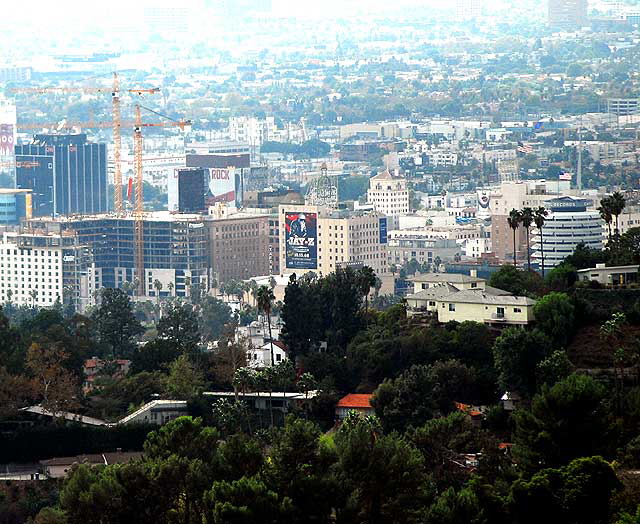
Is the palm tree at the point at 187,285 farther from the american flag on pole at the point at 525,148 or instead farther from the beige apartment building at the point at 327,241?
the american flag on pole at the point at 525,148

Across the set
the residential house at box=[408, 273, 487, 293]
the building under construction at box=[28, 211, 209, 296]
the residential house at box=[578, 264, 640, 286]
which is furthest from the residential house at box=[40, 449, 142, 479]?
the building under construction at box=[28, 211, 209, 296]

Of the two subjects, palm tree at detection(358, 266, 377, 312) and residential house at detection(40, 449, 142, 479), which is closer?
residential house at detection(40, 449, 142, 479)

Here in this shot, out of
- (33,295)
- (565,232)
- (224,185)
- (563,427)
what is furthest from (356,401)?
(224,185)

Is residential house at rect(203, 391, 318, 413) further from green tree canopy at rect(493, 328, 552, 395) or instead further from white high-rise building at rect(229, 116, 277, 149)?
white high-rise building at rect(229, 116, 277, 149)

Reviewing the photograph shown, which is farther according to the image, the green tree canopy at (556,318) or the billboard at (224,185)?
the billboard at (224,185)

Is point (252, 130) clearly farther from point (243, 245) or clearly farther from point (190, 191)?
point (243, 245)

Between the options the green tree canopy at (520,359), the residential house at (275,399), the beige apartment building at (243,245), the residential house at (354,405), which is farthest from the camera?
the beige apartment building at (243,245)

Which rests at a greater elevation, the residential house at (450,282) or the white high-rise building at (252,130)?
the white high-rise building at (252,130)

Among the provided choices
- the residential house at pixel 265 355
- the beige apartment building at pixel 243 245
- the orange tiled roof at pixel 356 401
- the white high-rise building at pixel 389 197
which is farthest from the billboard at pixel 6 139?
the orange tiled roof at pixel 356 401
